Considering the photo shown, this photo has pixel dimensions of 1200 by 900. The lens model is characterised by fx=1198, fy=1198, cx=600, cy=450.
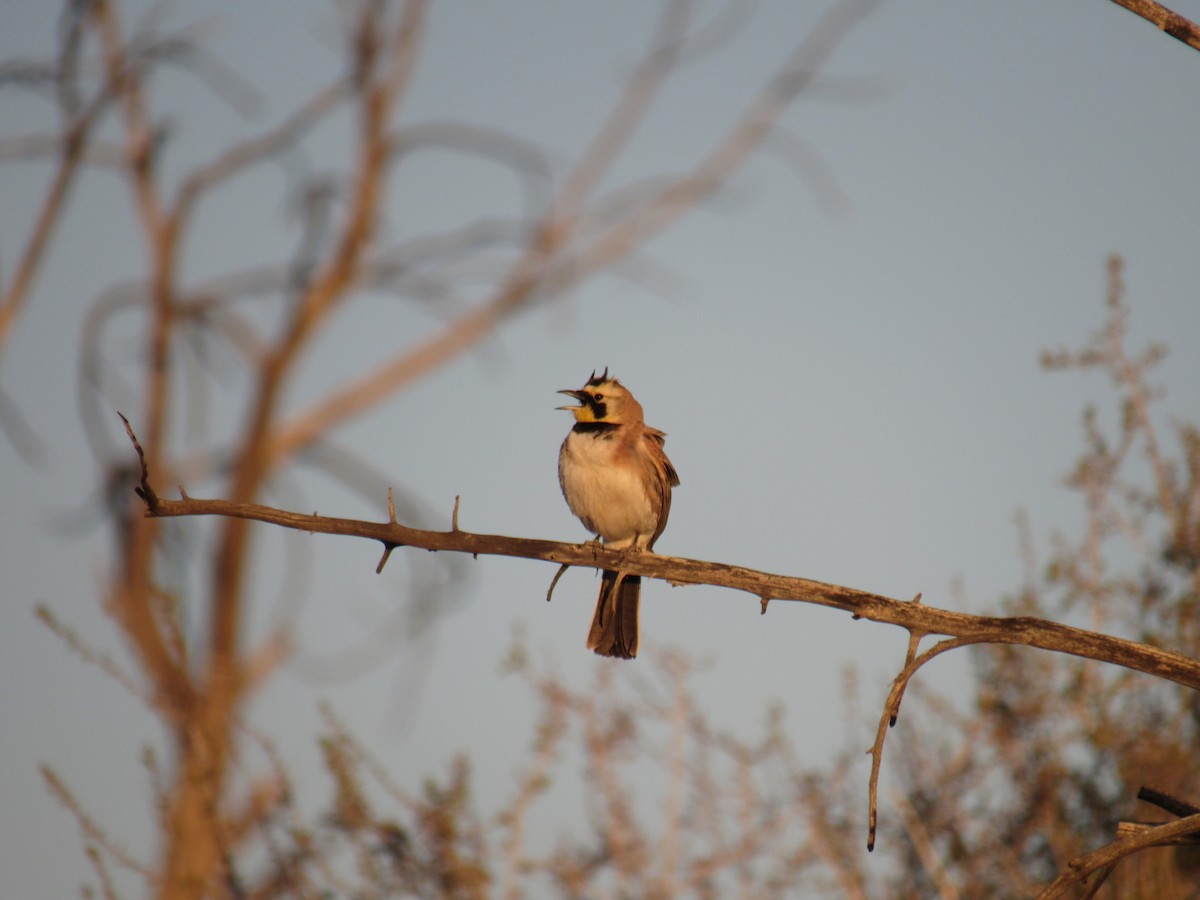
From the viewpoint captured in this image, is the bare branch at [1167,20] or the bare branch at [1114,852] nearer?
the bare branch at [1114,852]

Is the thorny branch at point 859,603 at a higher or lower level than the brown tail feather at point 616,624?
lower

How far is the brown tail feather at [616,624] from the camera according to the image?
5.68 m

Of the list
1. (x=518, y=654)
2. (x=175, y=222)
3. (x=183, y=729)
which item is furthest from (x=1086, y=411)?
(x=175, y=222)

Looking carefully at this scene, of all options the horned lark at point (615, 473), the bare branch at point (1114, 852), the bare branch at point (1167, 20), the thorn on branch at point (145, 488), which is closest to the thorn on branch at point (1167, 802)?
the bare branch at point (1114, 852)

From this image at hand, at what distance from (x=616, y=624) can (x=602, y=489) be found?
0.93m

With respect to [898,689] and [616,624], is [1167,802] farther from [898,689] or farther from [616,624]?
[616,624]

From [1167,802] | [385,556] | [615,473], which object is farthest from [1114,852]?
[615,473]

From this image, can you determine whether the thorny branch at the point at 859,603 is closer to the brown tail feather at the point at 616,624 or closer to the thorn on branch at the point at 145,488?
the thorn on branch at the point at 145,488

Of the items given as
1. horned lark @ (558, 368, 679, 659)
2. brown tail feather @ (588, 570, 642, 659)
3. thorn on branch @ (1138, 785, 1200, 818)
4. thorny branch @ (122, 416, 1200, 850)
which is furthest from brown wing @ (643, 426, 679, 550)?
thorn on branch @ (1138, 785, 1200, 818)

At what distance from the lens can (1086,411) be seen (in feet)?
24.9

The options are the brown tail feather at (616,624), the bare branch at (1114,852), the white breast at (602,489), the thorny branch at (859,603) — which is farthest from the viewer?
the white breast at (602,489)

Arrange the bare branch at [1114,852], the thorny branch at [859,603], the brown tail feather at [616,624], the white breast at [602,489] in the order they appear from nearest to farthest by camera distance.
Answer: the bare branch at [1114,852] < the thorny branch at [859,603] < the brown tail feather at [616,624] < the white breast at [602,489]

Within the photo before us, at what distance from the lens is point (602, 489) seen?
6.39 meters

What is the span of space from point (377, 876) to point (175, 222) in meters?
7.86
